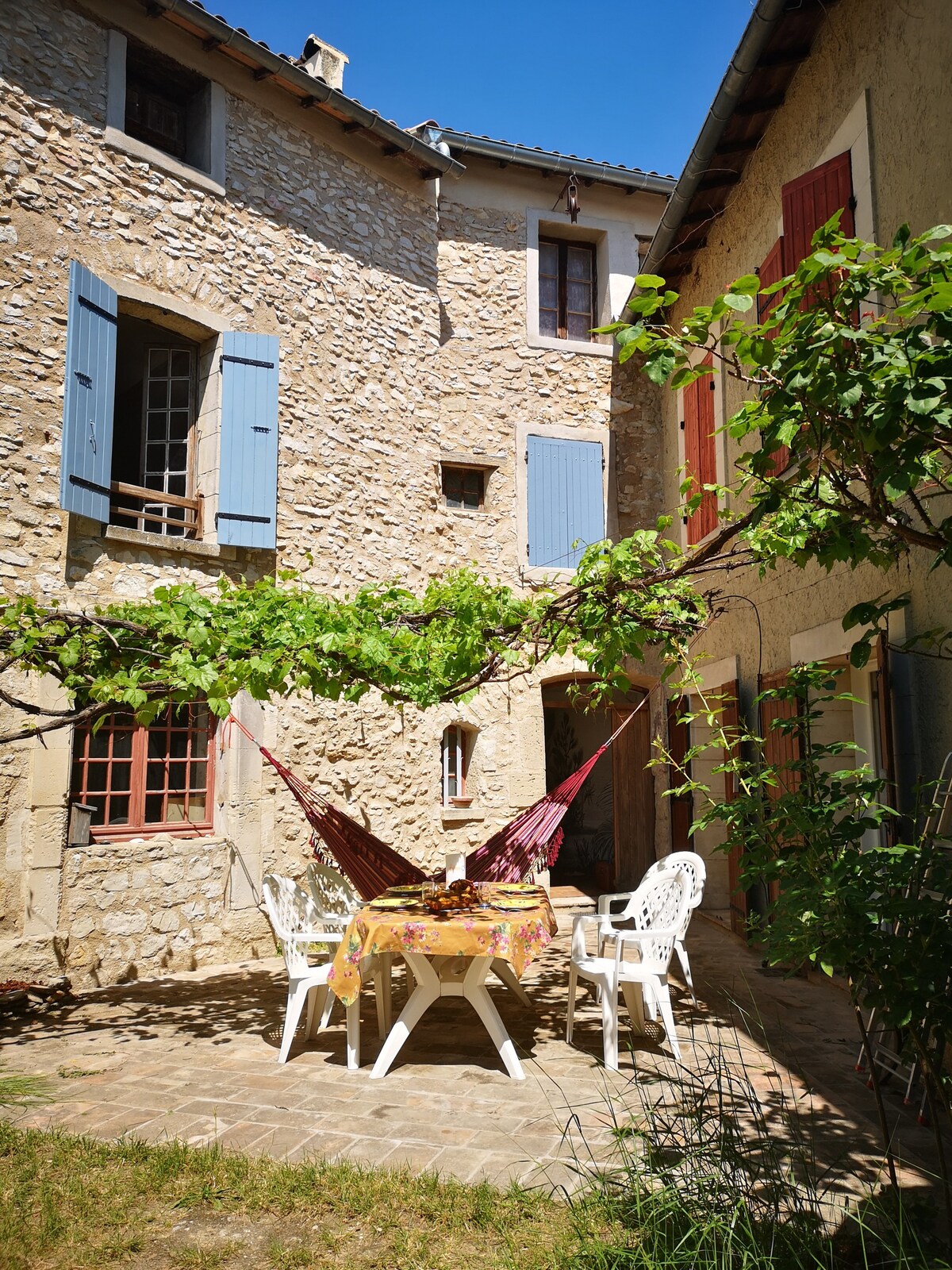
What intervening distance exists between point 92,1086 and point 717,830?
457 cm

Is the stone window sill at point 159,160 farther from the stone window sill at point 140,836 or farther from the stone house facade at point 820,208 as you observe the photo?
the stone window sill at point 140,836

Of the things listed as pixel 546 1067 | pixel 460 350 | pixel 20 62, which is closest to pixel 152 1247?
pixel 546 1067

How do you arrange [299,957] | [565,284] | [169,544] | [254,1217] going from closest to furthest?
[254,1217], [299,957], [169,544], [565,284]

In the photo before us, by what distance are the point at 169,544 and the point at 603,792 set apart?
21.9 feet

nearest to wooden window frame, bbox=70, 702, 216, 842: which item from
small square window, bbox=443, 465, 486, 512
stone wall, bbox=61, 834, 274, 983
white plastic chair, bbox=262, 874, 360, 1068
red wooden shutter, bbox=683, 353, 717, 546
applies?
stone wall, bbox=61, 834, 274, 983

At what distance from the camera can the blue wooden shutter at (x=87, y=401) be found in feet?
17.2

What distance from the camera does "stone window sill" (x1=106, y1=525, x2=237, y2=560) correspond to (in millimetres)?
5469

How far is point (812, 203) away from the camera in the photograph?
466cm

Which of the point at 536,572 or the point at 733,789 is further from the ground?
the point at 536,572

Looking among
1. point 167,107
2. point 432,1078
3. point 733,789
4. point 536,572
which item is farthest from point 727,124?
point 432,1078

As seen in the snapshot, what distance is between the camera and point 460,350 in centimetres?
789

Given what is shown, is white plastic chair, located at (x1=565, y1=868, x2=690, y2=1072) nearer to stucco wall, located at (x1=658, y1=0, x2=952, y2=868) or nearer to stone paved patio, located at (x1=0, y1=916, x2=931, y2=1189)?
stone paved patio, located at (x1=0, y1=916, x2=931, y2=1189)

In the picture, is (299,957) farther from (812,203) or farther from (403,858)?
(812,203)

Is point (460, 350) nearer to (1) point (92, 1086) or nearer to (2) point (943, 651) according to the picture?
(2) point (943, 651)
